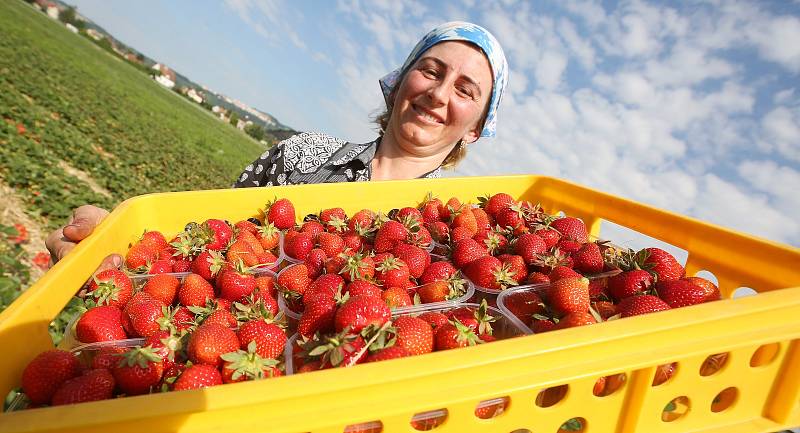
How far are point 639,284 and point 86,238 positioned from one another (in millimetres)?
1742

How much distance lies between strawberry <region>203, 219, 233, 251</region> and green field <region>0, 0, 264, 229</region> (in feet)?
14.1

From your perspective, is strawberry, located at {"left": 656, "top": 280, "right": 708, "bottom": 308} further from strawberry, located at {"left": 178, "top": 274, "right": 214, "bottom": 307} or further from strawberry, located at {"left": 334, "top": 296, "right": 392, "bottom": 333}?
strawberry, located at {"left": 178, "top": 274, "right": 214, "bottom": 307}

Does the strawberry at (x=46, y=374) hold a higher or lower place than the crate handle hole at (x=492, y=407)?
lower

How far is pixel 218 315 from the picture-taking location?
4.17 ft

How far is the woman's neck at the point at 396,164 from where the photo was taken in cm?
273

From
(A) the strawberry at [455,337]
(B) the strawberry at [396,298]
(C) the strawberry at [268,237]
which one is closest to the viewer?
(A) the strawberry at [455,337]

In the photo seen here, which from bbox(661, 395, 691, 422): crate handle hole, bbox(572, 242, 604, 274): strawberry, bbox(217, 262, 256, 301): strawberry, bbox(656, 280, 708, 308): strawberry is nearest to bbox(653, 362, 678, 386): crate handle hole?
bbox(661, 395, 691, 422): crate handle hole

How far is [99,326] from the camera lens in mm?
1249

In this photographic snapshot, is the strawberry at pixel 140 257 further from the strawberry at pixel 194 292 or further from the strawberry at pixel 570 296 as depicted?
the strawberry at pixel 570 296

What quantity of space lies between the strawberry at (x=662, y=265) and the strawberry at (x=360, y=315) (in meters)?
0.94

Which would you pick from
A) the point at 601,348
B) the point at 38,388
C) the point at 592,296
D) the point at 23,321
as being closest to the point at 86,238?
the point at 23,321

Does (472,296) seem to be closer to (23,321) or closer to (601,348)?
(601,348)

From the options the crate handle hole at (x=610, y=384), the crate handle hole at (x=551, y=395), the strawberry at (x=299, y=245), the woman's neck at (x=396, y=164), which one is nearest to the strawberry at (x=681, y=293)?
the crate handle hole at (x=610, y=384)

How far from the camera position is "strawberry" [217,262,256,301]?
145 cm
